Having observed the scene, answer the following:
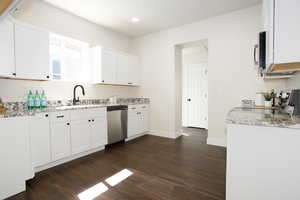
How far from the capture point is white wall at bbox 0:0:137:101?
2285mm

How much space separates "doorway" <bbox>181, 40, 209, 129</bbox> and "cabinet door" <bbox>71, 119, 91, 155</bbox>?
133 inches

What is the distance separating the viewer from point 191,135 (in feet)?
13.0

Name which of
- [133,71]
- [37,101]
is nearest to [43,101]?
[37,101]

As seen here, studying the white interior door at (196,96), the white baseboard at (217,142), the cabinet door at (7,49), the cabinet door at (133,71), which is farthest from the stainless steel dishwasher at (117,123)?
the white interior door at (196,96)

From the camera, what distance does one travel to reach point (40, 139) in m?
2.01

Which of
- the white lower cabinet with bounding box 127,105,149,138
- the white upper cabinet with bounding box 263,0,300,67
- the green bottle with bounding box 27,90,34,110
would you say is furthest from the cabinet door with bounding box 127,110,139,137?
the white upper cabinet with bounding box 263,0,300,67

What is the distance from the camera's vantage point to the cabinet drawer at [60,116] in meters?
2.15

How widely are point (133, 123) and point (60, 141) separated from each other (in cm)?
165

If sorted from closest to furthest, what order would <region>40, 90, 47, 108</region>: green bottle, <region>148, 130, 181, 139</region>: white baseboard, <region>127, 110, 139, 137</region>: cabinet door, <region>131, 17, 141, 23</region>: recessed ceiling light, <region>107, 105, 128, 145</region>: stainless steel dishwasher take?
<region>40, 90, 47, 108</region>: green bottle, <region>107, 105, 128, 145</region>: stainless steel dishwasher, <region>131, 17, 141, 23</region>: recessed ceiling light, <region>127, 110, 139, 137</region>: cabinet door, <region>148, 130, 181, 139</region>: white baseboard

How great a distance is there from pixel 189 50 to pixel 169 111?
7.39ft

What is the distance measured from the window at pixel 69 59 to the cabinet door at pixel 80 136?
1.04m

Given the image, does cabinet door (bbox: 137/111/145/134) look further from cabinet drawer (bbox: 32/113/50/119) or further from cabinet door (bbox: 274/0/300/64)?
cabinet door (bbox: 274/0/300/64)

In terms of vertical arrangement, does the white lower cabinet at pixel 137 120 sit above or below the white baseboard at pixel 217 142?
above

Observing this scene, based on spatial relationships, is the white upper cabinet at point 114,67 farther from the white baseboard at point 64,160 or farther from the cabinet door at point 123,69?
the white baseboard at point 64,160
